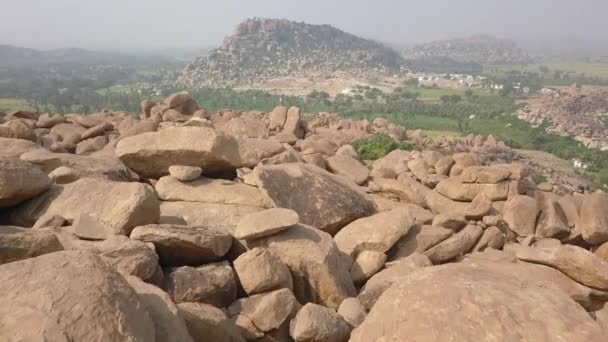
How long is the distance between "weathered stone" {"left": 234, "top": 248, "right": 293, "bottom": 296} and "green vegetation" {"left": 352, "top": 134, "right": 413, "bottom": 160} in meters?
11.3

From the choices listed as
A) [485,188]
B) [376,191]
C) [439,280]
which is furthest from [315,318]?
[485,188]

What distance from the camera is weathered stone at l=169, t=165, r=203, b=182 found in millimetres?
9195

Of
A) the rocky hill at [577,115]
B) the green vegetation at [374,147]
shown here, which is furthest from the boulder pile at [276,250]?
the rocky hill at [577,115]

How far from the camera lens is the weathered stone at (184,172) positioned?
30.2 ft

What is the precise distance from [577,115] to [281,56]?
100m

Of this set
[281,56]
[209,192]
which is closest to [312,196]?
[209,192]

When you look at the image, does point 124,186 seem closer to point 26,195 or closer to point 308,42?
point 26,195

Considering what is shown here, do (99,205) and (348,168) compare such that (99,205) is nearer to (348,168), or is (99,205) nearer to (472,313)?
(472,313)

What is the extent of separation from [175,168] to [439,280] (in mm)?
5534

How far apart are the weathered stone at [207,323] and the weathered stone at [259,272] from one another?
88 centimetres

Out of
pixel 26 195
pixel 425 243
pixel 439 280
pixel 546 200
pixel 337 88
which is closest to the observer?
pixel 439 280

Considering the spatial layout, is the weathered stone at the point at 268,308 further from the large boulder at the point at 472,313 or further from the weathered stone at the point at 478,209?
the weathered stone at the point at 478,209

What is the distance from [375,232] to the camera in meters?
8.74

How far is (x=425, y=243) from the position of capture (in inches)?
354
